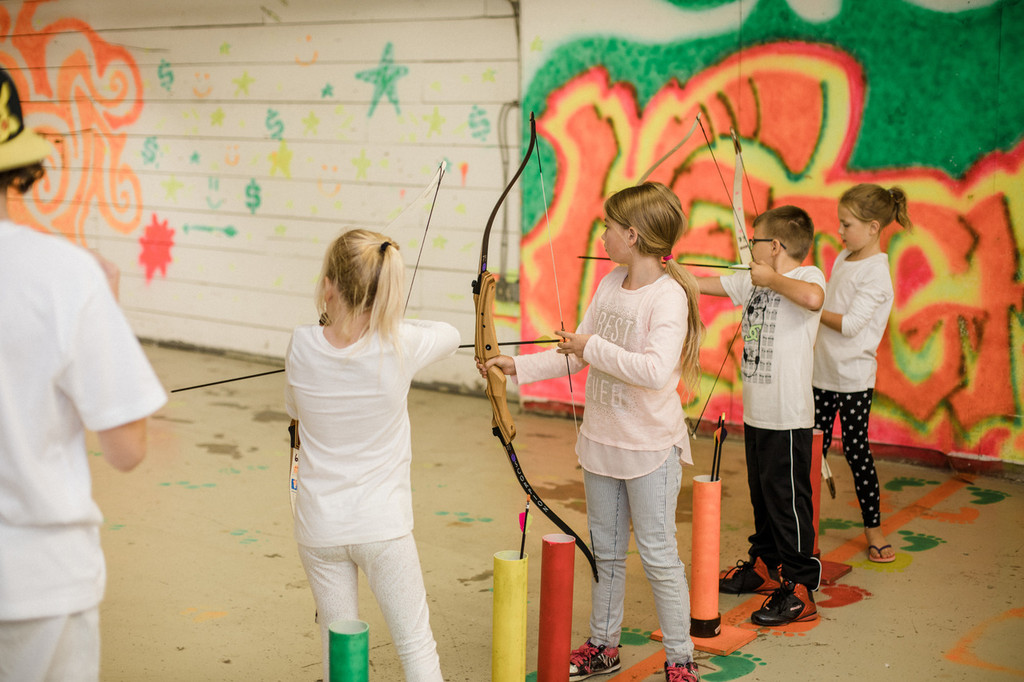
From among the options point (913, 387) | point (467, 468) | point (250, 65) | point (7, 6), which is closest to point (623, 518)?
point (467, 468)

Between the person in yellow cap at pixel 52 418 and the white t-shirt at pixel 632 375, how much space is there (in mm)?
1210

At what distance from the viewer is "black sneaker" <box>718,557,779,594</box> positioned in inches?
118

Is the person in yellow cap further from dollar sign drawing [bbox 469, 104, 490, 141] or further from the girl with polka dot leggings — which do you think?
dollar sign drawing [bbox 469, 104, 490, 141]

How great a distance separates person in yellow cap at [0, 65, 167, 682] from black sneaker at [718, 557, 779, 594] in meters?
2.12

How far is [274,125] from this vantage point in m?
6.42

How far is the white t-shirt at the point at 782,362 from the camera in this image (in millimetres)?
2777

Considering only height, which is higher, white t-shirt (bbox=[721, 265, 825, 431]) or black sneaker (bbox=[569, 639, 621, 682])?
white t-shirt (bbox=[721, 265, 825, 431])

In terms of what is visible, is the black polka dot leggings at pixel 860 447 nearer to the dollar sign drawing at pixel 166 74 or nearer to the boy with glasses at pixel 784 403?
the boy with glasses at pixel 784 403

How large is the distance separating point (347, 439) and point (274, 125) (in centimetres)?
494

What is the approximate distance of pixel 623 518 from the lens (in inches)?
95.3

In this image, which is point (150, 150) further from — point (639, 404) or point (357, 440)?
point (357, 440)

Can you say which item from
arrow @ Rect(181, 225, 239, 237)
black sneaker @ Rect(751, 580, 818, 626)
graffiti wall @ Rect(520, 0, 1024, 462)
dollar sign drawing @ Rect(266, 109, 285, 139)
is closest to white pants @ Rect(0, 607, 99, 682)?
black sneaker @ Rect(751, 580, 818, 626)

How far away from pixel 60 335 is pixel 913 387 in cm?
394

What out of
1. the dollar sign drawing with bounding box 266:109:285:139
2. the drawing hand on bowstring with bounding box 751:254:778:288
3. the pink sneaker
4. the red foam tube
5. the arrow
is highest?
the dollar sign drawing with bounding box 266:109:285:139
